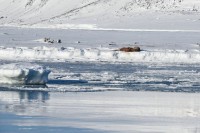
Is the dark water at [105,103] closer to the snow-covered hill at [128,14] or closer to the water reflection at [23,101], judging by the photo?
the water reflection at [23,101]

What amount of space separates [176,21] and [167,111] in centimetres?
11144

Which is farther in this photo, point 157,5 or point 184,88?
point 157,5

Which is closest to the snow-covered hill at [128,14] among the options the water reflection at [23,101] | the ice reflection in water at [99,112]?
the water reflection at [23,101]

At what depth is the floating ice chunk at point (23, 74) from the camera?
23.2m

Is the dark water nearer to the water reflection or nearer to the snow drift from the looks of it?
the water reflection

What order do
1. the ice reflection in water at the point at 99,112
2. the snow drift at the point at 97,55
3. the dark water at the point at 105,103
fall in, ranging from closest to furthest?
the ice reflection in water at the point at 99,112 → the dark water at the point at 105,103 → the snow drift at the point at 97,55

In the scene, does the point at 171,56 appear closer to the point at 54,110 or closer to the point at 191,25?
the point at 54,110

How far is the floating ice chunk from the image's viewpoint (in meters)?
23.2

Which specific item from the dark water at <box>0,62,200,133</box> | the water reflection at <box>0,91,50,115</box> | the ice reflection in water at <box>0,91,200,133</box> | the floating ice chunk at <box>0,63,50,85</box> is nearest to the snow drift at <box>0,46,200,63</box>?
the dark water at <box>0,62,200,133</box>

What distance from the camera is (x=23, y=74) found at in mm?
23203

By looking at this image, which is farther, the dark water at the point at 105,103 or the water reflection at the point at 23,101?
the water reflection at the point at 23,101

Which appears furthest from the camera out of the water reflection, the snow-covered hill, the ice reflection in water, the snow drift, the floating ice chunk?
the snow-covered hill

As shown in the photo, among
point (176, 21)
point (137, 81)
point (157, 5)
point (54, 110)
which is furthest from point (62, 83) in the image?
point (157, 5)

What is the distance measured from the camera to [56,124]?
15438 mm
